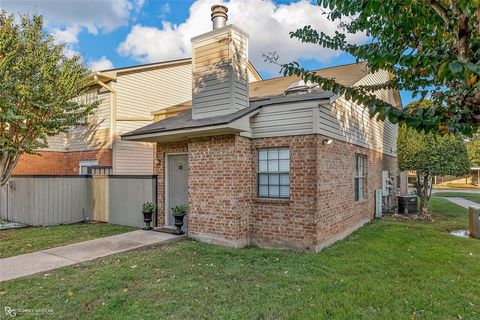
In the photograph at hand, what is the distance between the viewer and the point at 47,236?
8.43 m

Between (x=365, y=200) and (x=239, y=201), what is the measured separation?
18.6ft

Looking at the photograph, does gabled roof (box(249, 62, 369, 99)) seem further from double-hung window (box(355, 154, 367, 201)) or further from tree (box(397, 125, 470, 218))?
tree (box(397, 125, 470, 218))

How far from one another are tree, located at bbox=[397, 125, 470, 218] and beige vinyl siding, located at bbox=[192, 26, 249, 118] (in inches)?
297

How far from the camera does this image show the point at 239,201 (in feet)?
23.9

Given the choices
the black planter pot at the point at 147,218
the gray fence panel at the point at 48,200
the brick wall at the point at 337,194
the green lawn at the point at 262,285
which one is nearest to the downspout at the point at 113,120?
the gray fence panel at the point at 48,200

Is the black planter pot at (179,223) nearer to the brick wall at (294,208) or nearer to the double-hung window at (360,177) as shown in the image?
the brick wall at (294,208)

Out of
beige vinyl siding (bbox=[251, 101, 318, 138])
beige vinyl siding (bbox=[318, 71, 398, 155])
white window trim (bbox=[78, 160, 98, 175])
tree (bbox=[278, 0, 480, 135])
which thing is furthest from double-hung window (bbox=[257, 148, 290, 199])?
white window trim (bbox=[78, 160, 98, 175])

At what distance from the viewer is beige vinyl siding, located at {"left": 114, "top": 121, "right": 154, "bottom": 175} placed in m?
12.3

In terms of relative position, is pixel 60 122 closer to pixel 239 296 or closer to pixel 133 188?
pixel 133 188

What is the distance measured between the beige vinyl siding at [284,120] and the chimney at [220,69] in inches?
26.9

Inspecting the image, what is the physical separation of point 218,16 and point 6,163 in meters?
7.98

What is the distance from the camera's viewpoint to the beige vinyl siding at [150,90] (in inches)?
494

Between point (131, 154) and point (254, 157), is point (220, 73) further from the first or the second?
point (131, 154)

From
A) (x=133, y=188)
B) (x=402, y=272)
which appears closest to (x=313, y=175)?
(x=402, y=272)
